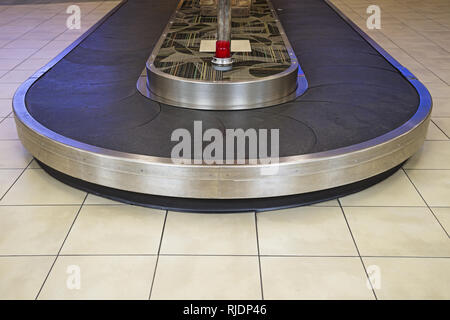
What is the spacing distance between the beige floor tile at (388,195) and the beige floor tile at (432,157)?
26 cm

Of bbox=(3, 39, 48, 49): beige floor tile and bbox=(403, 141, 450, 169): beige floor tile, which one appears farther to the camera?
bbox=(3, 39, 48, 49): beige floor tile

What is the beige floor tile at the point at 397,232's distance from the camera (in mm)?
2400

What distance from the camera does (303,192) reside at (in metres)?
2.66

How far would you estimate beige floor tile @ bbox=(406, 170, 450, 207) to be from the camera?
2834 mm

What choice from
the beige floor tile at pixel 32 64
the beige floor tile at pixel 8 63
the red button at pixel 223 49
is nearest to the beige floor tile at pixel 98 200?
the red button at pixel 223 49

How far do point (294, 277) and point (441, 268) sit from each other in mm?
680

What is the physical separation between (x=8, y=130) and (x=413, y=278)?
301cm

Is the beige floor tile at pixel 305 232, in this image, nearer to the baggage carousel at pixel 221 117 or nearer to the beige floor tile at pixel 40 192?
the baggage carousel at pixel 221 117

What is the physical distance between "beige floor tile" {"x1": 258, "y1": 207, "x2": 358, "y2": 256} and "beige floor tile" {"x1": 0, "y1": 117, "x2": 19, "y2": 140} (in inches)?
81.2

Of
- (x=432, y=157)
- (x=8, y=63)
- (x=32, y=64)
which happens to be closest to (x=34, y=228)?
(x=432, y=157)

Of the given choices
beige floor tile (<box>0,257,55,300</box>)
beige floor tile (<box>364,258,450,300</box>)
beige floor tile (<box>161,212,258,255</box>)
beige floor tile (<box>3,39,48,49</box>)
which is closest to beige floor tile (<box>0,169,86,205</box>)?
beige floor tile (<box>0,257,55,300</box>)

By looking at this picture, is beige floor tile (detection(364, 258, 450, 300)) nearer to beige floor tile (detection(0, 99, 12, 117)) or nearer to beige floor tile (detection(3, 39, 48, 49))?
beige floor tile (detection(0, 99, 12, 117))

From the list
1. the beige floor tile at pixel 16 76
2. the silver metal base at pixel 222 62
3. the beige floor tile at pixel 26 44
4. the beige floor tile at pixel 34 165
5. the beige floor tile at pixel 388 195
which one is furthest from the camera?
the beige floor tile at pixel 26 44

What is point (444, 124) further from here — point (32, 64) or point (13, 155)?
point (32, 64)
